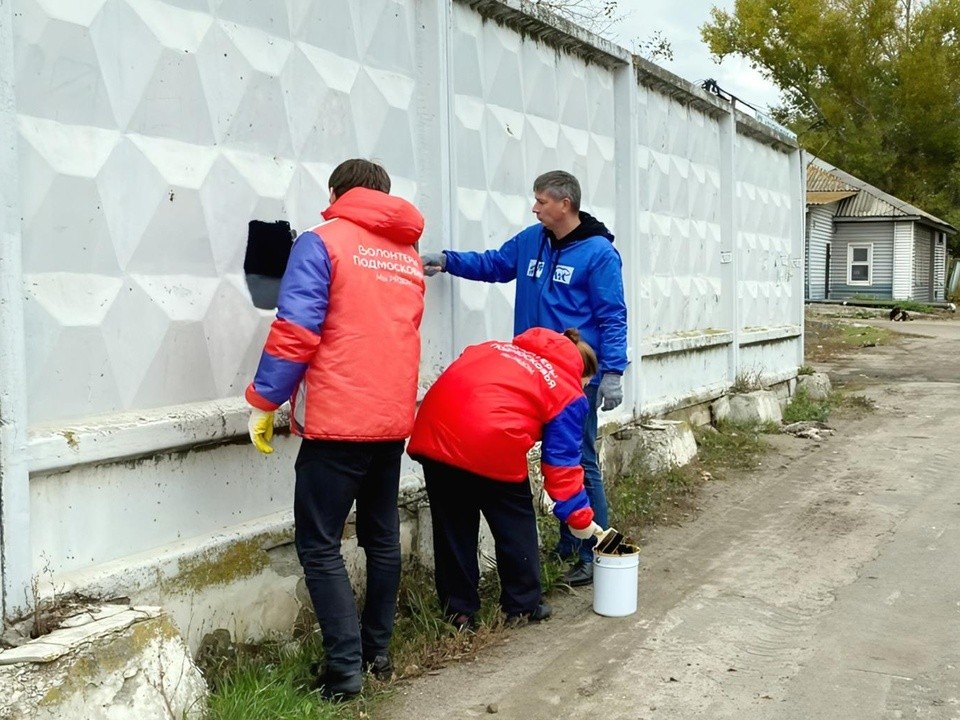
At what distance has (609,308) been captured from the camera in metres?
5.05

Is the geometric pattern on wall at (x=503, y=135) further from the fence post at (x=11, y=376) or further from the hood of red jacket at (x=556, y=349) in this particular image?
the fence post at (x=11, y=376)

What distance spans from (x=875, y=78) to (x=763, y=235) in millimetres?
36452

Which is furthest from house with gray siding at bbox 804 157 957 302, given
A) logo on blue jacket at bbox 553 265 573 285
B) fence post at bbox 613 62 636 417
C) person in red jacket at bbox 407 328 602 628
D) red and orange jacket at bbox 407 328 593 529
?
red and orange jacket at bbox 407 328 593 529

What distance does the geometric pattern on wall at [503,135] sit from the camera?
18.0ft

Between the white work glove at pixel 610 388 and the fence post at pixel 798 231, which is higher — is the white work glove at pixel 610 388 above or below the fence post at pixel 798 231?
below

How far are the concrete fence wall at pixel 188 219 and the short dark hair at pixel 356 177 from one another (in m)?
0.42

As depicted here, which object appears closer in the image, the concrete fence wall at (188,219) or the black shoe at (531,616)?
the concrete fence wall at (188,219)

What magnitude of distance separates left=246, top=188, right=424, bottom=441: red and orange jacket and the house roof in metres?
32.2

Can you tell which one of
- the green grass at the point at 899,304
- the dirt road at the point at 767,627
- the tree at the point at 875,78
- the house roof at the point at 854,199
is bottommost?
the dirt road at the point at 767,627

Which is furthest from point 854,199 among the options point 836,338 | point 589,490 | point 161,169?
point 161,169

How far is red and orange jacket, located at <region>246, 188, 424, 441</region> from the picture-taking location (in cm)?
349

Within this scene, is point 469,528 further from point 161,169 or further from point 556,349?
point 161,169

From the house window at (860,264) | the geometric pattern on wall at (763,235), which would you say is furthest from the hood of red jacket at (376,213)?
the house window at (860,264)

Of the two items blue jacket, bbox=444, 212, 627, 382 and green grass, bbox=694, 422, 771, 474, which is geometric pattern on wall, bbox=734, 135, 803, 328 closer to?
green grass, bbox=694, 422, 771, 474
